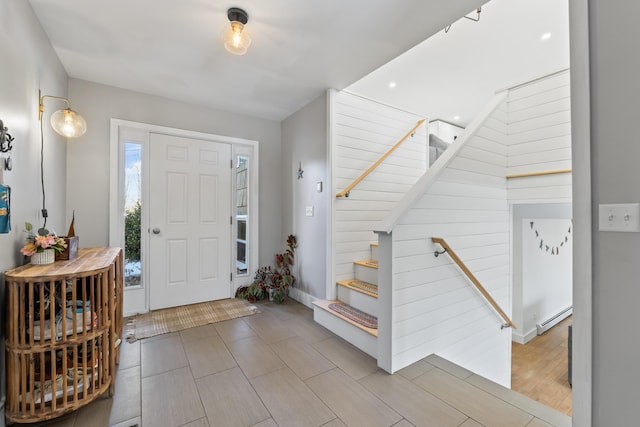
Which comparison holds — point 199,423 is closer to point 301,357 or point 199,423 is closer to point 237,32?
point 301,357

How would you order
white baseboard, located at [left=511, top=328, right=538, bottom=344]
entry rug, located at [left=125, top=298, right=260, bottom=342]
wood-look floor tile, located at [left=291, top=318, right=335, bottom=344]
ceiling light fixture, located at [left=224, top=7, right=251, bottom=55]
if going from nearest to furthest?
1. ceiling light fixture, located at [left=224, top=7, right=251, bottom=55]
2. wood-look floor tile, located at [left=291, top=318, right=335, bottom=344]
3. entry rug, located at [left=125, top=298, right=260, bottom=342]
4. white baseboard, located at [left=511, top=328, right=538, bottom=344]

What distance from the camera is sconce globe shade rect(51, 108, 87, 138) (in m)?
2.05

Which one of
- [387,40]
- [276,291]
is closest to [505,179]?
[387,40]

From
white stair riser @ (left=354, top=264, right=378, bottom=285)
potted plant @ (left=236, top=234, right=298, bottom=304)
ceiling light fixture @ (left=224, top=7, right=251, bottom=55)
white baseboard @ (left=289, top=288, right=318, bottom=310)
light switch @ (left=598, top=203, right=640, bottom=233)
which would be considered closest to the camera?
light switch @ (left=598, top=203, right=640, bottom=233)

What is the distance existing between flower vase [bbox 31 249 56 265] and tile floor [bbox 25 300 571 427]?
918 millimetres

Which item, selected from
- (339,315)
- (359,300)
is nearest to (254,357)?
(339,315)

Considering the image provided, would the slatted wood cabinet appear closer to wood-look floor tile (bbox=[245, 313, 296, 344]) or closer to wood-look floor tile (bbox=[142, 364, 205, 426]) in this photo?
wood-look floor tile (bbox=[142, 364, 205, 426])

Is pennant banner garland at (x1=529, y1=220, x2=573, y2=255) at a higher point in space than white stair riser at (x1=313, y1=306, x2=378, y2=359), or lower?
higher

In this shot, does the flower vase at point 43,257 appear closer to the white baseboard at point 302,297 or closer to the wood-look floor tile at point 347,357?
the wood-look floor tile at point 347,357

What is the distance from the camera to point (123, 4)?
186cm

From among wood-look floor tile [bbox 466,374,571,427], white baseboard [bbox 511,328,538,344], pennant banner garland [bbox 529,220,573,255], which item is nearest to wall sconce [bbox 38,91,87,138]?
wood-look floor tile [bbox 466,374,571,427]

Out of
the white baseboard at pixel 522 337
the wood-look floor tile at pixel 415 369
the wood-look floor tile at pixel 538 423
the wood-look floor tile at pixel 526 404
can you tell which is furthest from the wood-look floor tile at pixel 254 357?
the white baseboard at pixel 522 337

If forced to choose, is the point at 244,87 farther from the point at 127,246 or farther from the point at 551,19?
the point at 551,19

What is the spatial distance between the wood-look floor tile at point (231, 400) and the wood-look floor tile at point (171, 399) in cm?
6
